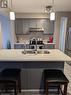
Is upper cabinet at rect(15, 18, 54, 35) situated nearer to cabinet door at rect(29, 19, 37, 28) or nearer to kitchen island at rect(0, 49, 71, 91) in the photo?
cabinet door at rect(29, 19, 37, 28)

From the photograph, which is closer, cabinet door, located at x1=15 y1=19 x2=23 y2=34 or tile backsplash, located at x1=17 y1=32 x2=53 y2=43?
cabinet door, located at x1=15 y1=19 x2=23 y2=34

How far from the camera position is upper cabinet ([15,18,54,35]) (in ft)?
19.6

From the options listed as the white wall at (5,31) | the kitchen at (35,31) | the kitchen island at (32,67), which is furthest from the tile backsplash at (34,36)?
the kitchen island at (32,67)

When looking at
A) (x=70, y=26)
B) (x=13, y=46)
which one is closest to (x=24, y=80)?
(x=13, y=46)

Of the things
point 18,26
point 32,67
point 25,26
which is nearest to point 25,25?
point 25,26

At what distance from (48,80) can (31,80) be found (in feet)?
2.21

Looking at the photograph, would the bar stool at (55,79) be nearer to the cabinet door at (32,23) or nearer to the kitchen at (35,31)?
the kitchen at (35,31)

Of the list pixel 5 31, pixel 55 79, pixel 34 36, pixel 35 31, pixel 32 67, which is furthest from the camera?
pixel 5 31

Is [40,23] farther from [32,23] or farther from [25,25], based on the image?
[25,25]

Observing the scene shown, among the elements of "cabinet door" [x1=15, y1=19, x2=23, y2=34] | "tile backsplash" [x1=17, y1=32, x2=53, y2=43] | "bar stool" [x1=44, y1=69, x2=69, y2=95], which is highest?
"cabinet door" [x1=15, y1=19, x2=23, y2=34]

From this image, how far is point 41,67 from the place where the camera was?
2.62 meters

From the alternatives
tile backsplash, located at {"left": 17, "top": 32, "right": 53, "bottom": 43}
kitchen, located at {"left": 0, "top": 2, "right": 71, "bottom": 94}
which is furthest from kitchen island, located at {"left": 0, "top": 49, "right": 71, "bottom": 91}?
tile backsplash, located at {"left": 17, "top": 32, "right": 53, "bottom": 43}

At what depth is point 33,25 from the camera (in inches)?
238

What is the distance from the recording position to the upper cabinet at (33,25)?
596 centimetres
